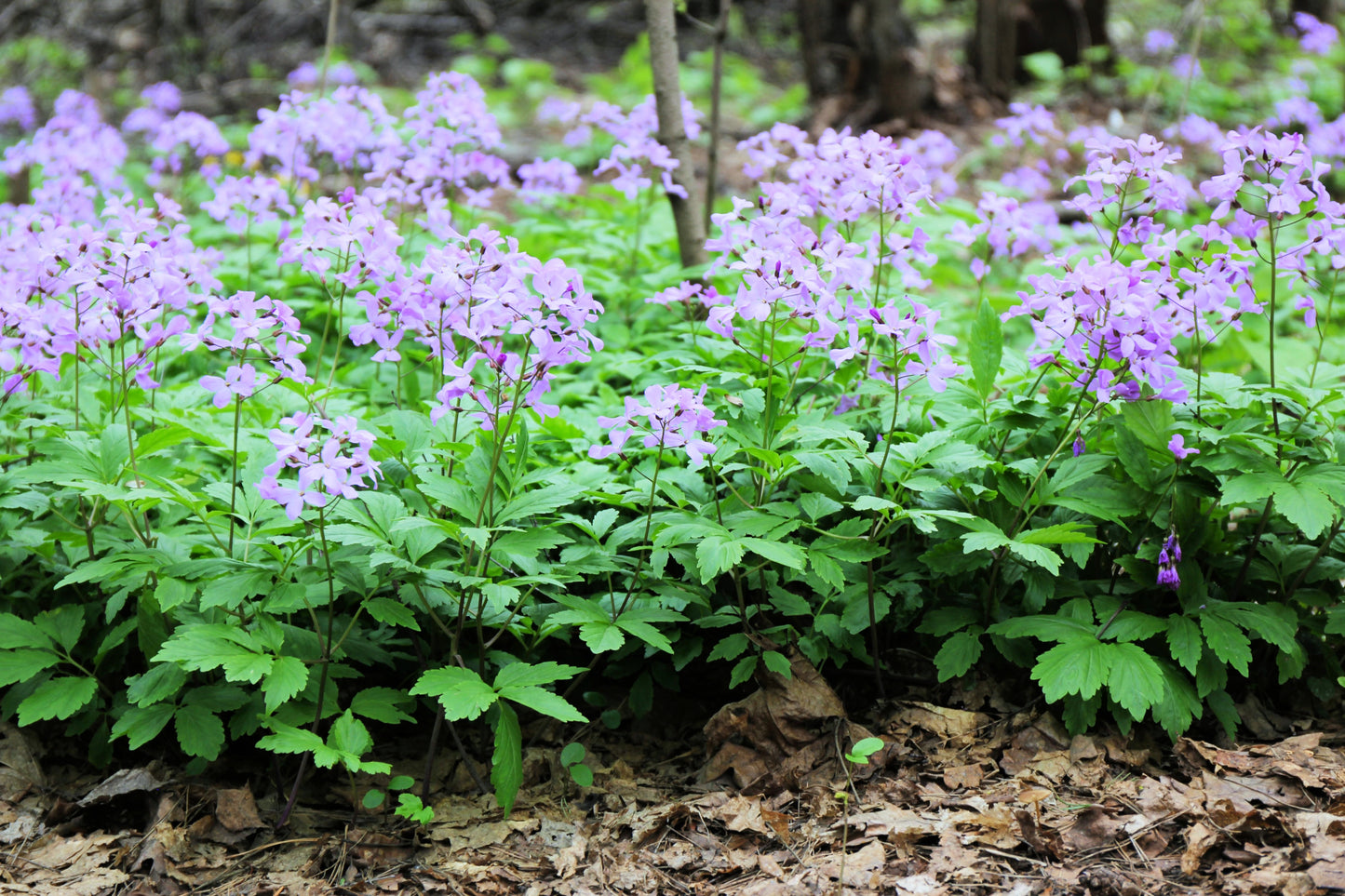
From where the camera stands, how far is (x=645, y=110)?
15.3 ft

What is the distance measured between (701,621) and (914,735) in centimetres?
68

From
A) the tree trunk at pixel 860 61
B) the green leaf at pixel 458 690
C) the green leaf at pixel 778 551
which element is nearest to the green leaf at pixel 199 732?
the green leaf at pixel 458 690

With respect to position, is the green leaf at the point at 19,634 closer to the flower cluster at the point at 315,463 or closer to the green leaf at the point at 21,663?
the green leaf at the point at 21,663

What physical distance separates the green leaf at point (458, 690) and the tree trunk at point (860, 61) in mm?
7111

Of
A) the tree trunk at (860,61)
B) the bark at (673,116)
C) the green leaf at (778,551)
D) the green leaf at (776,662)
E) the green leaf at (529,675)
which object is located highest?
the tree trunk at (860,61)

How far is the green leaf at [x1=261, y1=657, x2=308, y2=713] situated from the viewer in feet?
7.57

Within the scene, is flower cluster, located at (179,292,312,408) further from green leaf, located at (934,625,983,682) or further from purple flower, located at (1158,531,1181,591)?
purple flower, located at (1158,531,1181,591)

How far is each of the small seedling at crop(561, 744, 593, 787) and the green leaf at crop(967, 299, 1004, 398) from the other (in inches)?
58.9

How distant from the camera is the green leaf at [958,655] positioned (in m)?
2.72

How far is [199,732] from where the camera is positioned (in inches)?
101

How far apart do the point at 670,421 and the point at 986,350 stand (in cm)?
100

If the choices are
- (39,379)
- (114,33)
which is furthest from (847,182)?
(114,33)

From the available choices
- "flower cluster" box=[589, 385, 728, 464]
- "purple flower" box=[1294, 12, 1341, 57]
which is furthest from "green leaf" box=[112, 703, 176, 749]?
"purple flower" box=[1294, 12, 1341, 57]

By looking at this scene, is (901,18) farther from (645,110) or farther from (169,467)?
(169,467)
